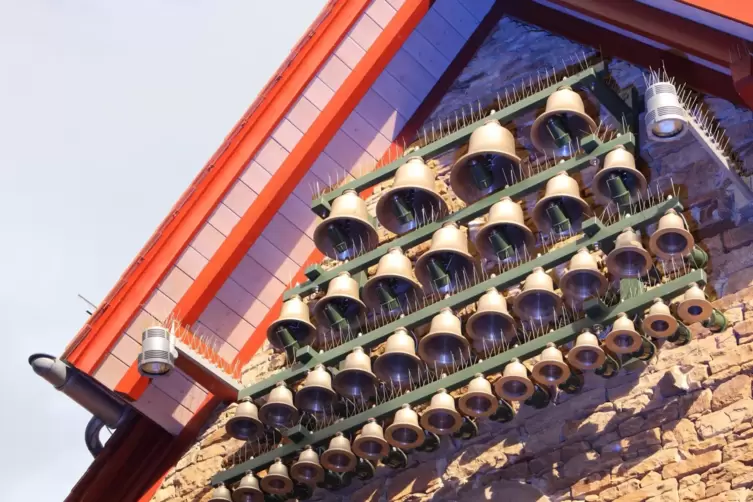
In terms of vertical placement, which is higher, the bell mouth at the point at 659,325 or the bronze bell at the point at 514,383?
the bell mouth at the point at 659,325

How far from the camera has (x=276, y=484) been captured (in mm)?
17891

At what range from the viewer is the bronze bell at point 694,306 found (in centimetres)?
1598

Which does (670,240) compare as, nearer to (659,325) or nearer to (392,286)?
(659,325)

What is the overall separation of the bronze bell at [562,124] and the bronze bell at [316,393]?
2919mm

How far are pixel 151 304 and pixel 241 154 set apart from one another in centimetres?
176

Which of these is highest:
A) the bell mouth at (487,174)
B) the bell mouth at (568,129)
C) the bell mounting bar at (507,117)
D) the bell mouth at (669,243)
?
the bell mounting bar at (507,117)

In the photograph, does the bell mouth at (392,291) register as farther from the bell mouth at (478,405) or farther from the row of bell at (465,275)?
the bell mouth at (478,405)

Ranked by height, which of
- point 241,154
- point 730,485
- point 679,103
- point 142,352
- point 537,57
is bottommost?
point 730,485

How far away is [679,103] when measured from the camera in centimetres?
1667

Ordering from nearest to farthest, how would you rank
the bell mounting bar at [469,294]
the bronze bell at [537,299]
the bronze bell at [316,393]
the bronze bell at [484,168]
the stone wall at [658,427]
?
the stone wall at [658,427] < the bell mounting bar at [469,294] < the bronze bell at [537,299] < the bronze bell at [316,393] < the bronze bell at [484,168]

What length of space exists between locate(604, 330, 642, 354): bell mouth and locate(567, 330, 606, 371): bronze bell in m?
0.11

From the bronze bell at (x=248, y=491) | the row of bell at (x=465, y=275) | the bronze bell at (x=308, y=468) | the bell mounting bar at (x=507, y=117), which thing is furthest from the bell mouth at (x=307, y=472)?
the bell mounting bar at (x=507, y=117)

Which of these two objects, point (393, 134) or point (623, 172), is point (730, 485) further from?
point (393, 134)

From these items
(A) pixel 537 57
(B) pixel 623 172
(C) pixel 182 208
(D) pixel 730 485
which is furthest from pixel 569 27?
(D) pixel 730 485
